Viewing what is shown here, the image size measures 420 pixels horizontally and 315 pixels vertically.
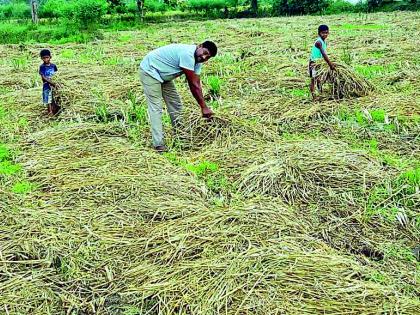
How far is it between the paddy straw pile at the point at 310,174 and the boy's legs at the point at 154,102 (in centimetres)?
120

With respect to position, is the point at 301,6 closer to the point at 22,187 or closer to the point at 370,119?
the point at 370,119

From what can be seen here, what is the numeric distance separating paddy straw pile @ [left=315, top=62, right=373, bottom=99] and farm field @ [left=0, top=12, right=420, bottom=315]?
0.20m

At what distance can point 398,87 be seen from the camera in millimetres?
6844

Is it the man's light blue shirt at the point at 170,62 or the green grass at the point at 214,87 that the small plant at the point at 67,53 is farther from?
the man's light blue shirt at the point at 170,62

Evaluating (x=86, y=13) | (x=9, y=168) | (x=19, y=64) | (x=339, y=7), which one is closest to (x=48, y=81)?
(x=9, y=168)

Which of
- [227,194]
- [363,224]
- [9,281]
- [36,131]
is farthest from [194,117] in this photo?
[9,281]

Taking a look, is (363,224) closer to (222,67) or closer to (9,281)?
(9,281)

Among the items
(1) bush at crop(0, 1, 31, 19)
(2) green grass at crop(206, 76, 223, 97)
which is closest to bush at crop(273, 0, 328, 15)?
(1) bush at crop(0, 1, 31, 19)

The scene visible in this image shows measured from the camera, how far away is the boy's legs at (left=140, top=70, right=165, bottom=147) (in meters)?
5.00

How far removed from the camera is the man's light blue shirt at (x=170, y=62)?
4688mm

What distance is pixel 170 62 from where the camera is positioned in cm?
484

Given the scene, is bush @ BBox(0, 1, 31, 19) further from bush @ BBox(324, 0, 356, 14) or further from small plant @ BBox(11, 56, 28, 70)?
small plant @ BBox(11, 56, 28, 70)

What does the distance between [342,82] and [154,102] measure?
8.60ft

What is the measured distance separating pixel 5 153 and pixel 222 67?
4813mm
